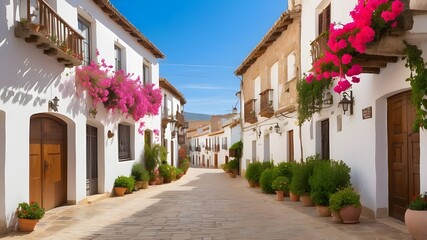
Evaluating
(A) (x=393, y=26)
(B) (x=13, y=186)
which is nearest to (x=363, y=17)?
(A) (x=393, y=26)

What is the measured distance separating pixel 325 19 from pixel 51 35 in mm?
7147

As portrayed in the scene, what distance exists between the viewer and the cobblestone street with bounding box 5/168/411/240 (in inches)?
297

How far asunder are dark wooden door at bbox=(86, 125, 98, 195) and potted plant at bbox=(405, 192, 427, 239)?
9.52 m

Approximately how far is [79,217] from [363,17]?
7.16 meters

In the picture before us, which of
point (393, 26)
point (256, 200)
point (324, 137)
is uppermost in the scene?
point (393, 26)

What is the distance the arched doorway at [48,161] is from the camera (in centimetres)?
959

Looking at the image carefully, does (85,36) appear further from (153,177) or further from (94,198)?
(153,177)

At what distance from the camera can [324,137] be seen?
40.9 ft

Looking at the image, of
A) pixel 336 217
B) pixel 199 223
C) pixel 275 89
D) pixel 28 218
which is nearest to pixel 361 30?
pixel 336 217

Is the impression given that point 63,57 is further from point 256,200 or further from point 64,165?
point 256,200

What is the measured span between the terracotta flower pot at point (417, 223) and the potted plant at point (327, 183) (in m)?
2.92

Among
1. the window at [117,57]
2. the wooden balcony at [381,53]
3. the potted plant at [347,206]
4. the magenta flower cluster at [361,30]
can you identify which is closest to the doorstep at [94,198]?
the window at [117,57]

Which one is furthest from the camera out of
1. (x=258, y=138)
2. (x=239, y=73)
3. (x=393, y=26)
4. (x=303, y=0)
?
(x=239, y=73)

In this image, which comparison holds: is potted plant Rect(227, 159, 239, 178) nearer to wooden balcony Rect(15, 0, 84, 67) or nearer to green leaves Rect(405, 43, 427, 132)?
wooden balcony Rect(15, 0, 84, 67)
